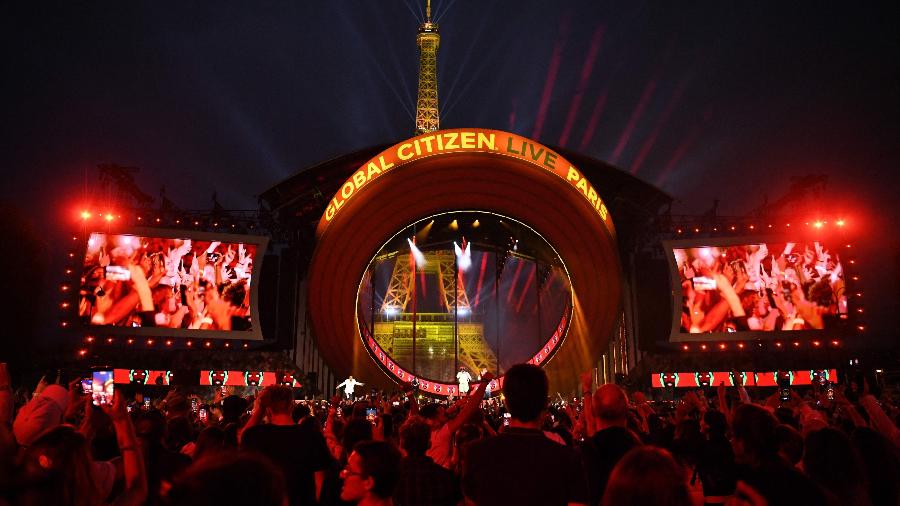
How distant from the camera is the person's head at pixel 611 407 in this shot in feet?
13.9

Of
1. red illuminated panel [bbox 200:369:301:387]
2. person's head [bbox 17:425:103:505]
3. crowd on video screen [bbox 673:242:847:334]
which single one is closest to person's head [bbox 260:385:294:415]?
person's head [bbox 17:425:103:505]

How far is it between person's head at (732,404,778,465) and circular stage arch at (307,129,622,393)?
19985 millimetres

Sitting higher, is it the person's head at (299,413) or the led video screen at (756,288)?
the led video screen at (756,288)

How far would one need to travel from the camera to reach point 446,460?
19.8 ft

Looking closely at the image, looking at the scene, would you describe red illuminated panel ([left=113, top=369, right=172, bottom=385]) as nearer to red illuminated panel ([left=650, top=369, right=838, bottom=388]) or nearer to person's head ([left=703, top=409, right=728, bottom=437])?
red illuminated panel ([left=650, top=369, right=838, bottom=388])

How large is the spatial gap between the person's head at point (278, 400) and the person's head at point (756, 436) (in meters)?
3.06

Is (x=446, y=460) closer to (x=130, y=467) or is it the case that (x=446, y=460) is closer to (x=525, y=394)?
(x=525, y=394)

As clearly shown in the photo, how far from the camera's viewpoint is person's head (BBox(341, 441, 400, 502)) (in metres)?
3.75

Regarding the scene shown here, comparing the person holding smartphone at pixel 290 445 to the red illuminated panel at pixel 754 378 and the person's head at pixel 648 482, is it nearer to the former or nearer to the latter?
the person's head at pixel 648 482

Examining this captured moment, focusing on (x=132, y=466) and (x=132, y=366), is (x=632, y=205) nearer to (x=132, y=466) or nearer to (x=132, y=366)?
(x=132, y=366)

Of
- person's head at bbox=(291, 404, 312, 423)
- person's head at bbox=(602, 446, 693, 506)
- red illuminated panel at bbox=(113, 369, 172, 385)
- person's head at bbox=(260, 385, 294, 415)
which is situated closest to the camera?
person's head at bbox=(602, 446, 693, 506)

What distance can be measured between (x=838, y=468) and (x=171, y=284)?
30.0 m

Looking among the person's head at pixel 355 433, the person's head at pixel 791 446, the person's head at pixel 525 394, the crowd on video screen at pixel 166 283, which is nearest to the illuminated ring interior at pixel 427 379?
the crowd on video screen at pixel 166 283

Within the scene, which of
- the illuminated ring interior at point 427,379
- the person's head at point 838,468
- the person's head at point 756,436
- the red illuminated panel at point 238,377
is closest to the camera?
the person's head at point 838,468
